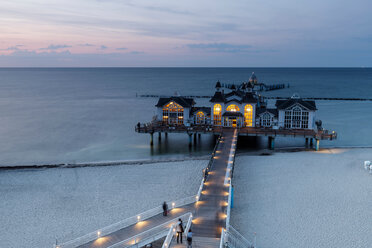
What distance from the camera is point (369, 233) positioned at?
18328 mm

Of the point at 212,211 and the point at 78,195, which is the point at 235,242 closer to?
the point at 212,211

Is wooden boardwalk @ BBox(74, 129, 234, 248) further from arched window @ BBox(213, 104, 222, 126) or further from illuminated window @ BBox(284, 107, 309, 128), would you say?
illuminated window @ BBox(284, 107, 309, 128)

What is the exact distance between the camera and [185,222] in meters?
17.5

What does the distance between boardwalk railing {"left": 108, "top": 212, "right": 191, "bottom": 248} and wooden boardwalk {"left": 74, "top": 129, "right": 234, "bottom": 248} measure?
0.57 ft

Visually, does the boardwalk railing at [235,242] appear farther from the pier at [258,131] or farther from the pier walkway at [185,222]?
the pier at [258,131]

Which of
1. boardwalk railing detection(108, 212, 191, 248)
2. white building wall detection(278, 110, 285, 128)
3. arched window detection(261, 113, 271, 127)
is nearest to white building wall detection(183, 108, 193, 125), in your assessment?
arched window detection(261, 113, 271, 127)

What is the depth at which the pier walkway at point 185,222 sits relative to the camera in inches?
614

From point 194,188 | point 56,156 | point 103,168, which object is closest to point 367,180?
point 194,188

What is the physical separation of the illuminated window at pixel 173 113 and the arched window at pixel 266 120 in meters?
9.93

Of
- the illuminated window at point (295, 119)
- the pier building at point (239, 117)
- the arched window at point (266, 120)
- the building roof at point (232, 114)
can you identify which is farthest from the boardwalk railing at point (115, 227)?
the illuminated window at point (295, 119)

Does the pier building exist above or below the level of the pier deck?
above

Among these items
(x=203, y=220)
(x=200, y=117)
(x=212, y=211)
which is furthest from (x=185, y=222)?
(x=200, y=117)

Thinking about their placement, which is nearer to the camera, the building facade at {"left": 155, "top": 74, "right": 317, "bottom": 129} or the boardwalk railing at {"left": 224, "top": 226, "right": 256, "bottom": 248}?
the boardwalk railing at {"left": 224, "top": 226, "right": 256, "bottom": 248}

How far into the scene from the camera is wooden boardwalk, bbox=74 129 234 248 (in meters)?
15.6
